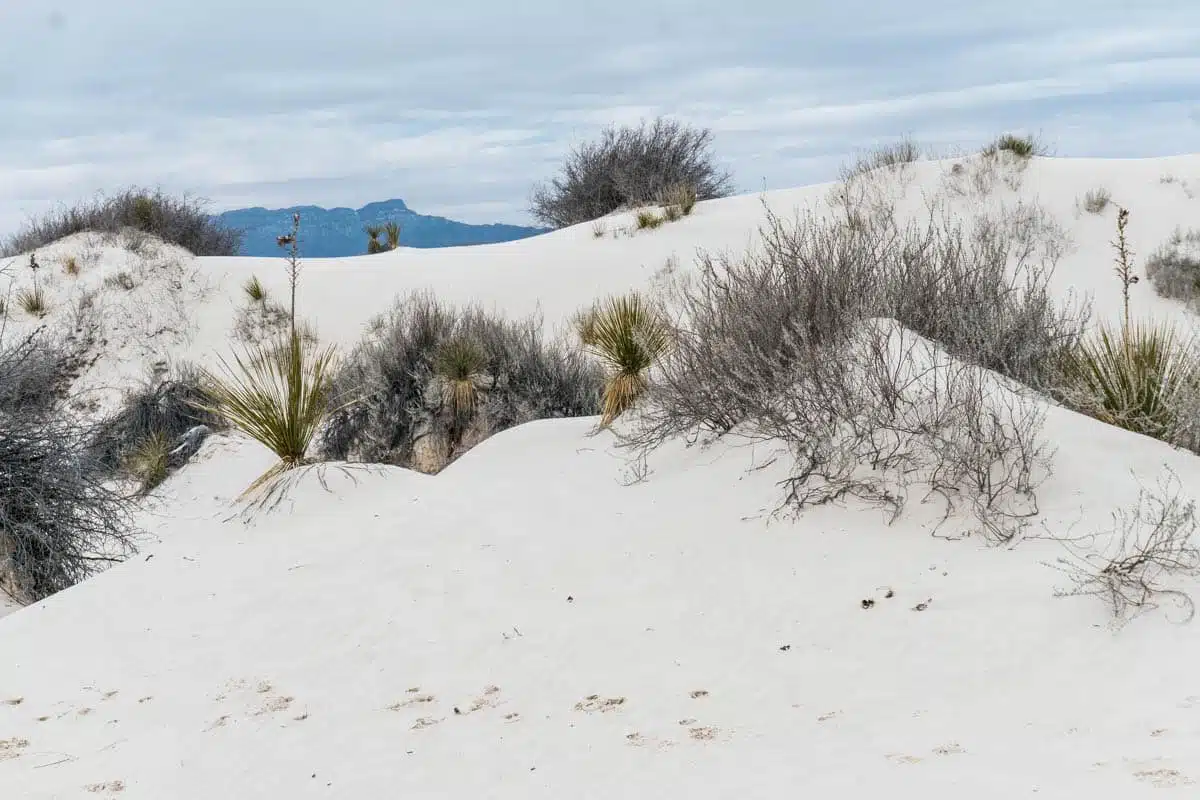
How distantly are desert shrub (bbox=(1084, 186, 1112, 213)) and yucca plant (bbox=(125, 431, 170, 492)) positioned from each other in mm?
17610

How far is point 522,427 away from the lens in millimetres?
11016

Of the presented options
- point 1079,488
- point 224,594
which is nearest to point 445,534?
point 224,594

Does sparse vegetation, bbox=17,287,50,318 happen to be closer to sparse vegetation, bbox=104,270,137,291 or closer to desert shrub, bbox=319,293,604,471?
sparse vegetation, bbox=104,270,137,291

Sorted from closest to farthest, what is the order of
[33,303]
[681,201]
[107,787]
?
[107,787] < [33,303] < [681,201]

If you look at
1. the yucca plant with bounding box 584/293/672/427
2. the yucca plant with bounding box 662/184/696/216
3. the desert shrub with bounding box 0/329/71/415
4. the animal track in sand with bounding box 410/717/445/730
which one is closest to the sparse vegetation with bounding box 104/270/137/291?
the desert shrub with bounding box 0/329/71/415

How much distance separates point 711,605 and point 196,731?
286 centimetres

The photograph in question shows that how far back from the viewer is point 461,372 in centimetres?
1388

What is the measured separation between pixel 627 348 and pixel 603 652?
18.2ft

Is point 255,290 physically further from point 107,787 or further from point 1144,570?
point 1144,570

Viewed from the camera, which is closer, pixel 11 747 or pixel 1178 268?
pixel 11 747

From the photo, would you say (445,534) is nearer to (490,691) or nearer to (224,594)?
(224,594)

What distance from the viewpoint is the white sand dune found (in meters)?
4.28

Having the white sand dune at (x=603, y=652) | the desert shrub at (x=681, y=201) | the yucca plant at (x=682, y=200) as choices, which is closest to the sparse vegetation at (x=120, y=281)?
the desert shrub at (x=681, y=201)

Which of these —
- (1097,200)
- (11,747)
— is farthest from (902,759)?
(1097,200)
